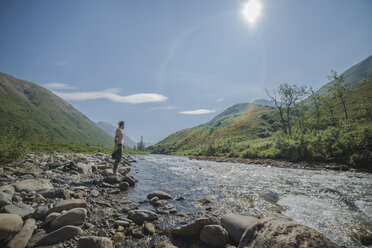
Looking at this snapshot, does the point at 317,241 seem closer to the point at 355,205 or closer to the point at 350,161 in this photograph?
the point at 355,205

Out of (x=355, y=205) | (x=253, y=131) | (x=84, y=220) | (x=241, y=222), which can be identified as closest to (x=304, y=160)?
(x=355, y=205)

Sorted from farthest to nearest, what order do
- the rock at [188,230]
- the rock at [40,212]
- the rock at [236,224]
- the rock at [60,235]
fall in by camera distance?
the rock at [188,230]
the rock at [40,212]
the rock at [236,224]
the rock at [60,235]

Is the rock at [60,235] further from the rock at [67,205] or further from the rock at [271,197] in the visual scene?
the rock at [271,197]

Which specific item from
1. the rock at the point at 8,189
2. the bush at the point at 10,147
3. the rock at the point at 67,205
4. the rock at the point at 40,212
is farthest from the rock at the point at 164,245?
the bush at the point at 10,147

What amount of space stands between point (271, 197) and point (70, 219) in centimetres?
951

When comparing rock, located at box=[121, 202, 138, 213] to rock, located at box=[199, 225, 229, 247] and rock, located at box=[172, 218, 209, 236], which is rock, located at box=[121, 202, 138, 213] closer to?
rock, located at box=[172, 218, 209, 236]

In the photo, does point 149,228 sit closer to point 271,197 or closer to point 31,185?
point 31,185

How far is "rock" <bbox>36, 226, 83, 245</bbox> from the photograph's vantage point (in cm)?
424

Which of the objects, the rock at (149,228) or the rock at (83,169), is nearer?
the rock at (149,228)

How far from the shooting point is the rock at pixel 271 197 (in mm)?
8828

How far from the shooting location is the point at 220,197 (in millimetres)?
9242

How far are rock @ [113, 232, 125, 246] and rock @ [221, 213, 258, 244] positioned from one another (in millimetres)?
3305

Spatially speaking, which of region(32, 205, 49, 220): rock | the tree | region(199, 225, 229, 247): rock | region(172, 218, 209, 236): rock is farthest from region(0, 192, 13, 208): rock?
the tree

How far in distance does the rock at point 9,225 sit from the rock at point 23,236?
4.9 inches
